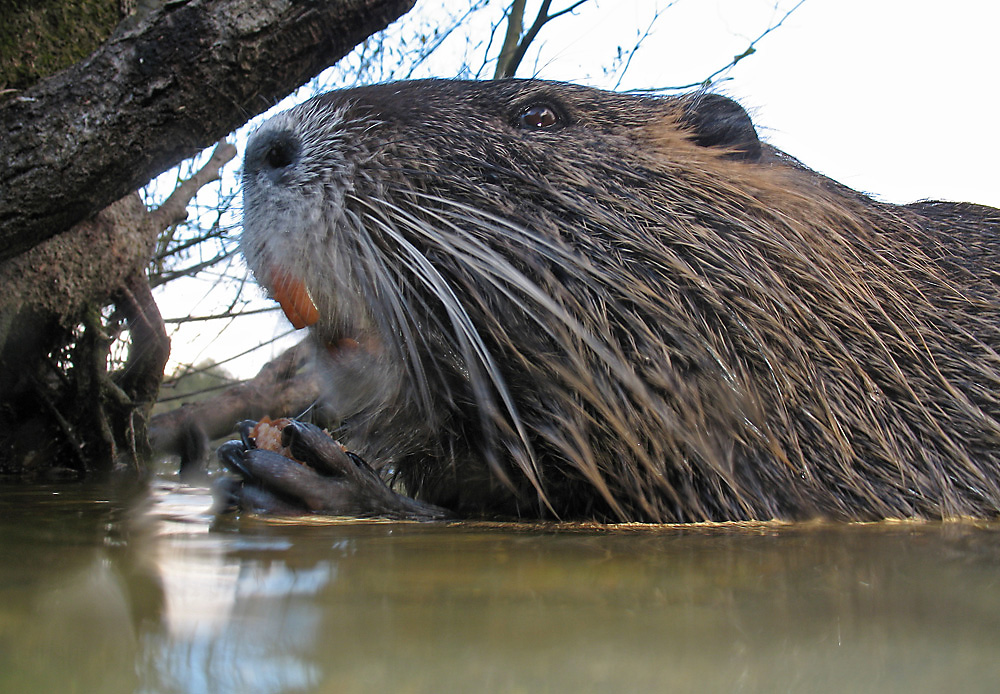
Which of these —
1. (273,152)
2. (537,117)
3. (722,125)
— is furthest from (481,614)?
(722,125)

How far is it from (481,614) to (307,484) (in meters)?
0.82

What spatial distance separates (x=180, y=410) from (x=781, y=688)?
3.84 metres

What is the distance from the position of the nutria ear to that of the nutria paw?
1296mm

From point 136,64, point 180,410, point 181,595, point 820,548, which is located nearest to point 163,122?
point 136,64

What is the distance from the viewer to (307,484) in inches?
57.5

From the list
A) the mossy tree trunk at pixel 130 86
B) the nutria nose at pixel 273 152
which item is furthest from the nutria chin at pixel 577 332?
the mossy tree trunk at pixel 130 86

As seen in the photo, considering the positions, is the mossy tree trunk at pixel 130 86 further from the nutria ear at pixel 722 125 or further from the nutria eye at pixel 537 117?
the nutria ear at pixel 722 125

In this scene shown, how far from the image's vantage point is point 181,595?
0.76 meters

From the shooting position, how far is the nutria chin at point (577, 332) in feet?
4.96

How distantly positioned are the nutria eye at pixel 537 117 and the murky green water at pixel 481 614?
1.10m

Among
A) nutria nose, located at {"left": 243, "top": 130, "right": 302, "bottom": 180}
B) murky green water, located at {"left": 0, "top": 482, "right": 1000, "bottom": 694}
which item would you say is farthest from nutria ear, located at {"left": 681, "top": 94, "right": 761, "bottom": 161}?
murky green water, located at {"left": 0, "top": 482, "right": 1000, "bottom": 694}

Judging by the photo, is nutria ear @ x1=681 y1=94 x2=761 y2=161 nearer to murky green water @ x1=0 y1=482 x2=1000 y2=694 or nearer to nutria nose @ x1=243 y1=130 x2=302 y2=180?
nutria nose @ x1=243 y1=130 x2=302 y2=180

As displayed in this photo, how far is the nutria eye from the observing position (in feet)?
6.17

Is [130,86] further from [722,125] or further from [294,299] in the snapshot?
[722,125]
